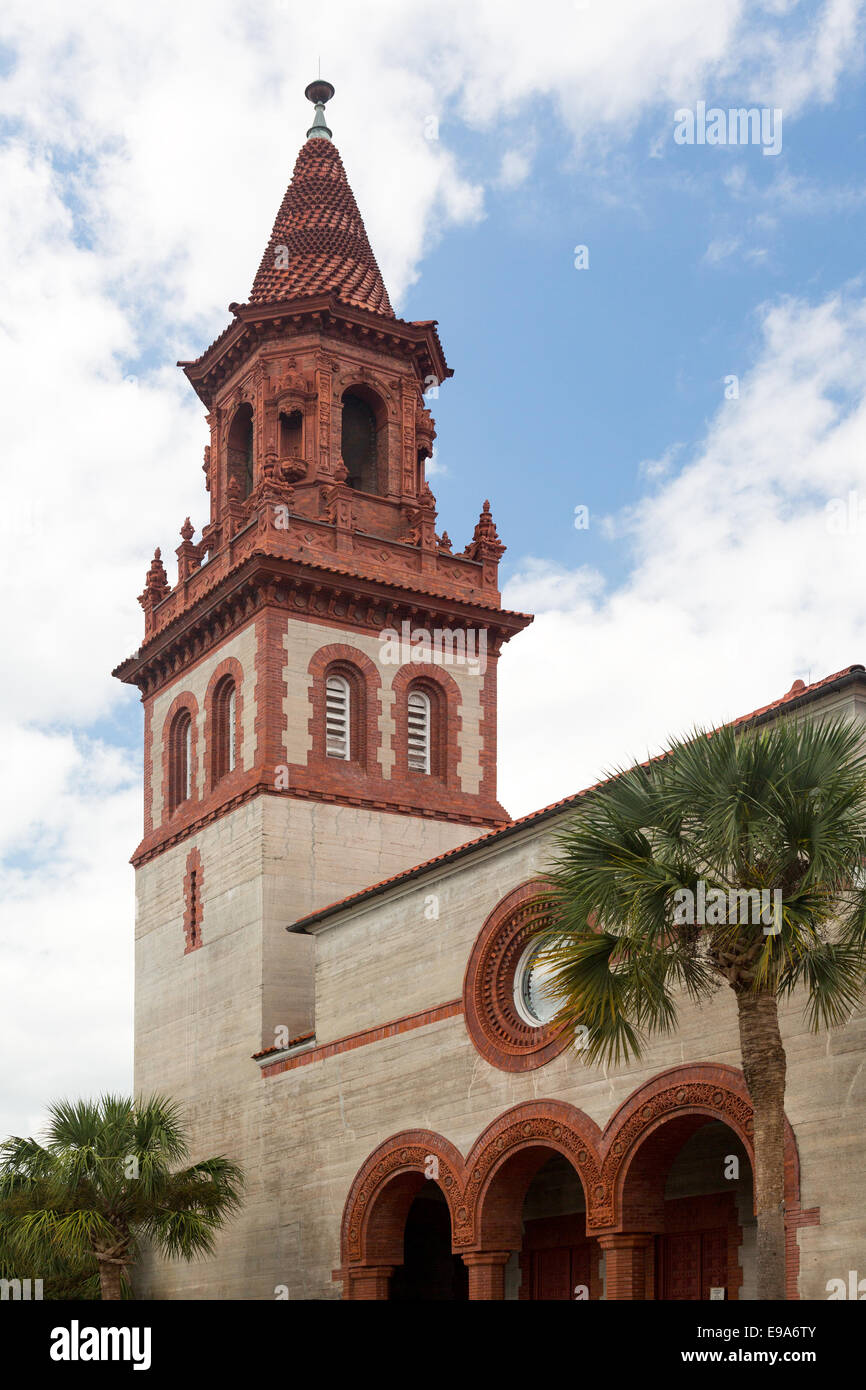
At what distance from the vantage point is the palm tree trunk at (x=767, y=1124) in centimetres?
1691

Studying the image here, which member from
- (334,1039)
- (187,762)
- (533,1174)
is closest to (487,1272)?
(533,1174)

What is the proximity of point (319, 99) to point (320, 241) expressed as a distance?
579 cm

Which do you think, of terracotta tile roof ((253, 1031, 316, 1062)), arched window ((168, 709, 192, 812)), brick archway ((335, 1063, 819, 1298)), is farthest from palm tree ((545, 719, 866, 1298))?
arched window ((168, 709, 192, 812))

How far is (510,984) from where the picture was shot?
2691cm

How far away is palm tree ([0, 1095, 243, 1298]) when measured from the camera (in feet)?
91.4

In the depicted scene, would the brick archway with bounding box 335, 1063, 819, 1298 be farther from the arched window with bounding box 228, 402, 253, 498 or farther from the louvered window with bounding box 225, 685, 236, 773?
the arched window with bounding box 228, 402, 253, 498

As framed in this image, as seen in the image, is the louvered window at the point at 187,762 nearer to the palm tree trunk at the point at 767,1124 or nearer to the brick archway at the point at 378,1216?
the brick archway at the point at 378,1216

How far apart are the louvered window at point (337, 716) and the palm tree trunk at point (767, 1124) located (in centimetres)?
2045

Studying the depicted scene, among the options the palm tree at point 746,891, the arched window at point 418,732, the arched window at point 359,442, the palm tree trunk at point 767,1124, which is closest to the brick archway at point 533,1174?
the palm tree trunk at point 767,1124

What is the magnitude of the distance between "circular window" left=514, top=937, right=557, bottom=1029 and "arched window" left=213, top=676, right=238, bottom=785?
1286cm

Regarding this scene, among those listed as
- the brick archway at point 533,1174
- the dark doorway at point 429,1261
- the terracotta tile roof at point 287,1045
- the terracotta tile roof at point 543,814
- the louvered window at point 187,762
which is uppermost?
the louvered window at point 187,762

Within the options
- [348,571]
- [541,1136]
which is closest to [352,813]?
[348,571]

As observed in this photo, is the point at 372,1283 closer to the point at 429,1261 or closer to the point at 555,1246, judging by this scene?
the point at 555,1246

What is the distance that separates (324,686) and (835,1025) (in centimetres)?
1977
